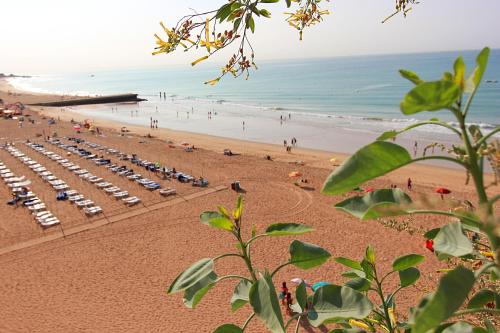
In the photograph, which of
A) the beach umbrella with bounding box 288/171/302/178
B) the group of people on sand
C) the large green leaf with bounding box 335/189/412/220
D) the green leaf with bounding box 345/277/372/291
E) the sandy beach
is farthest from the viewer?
Answer: the group of people on sand

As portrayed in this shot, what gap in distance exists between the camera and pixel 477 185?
3.33ft

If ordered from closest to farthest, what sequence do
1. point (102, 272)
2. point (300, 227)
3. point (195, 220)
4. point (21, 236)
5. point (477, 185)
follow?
1. point (477, 185)
2. point (300, 227)
3. point (102, 272)
4. point (21, 236)
5. point (195, 220)

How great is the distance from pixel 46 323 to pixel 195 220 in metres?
7.62

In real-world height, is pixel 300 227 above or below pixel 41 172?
→ above

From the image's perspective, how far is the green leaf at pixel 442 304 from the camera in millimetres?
757

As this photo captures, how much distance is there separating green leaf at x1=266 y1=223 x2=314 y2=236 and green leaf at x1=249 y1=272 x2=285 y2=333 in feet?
0.82

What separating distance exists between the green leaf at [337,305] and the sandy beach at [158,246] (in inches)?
275

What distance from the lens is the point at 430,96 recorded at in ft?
2.81

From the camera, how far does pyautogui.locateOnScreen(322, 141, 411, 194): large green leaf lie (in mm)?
928

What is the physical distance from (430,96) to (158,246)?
1536cm

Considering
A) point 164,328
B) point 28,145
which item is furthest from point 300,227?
point 28,145

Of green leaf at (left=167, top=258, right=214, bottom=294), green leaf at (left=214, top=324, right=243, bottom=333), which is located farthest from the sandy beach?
green leaf at (left=167, top=258, right=214, bottom=294)

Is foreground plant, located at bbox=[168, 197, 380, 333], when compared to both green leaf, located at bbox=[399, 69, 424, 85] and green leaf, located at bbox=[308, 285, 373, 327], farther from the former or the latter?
green leaf, located at bbox=[399, 69, 424, 85]

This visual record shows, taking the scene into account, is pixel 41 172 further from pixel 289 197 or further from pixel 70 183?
pixel 289 197
